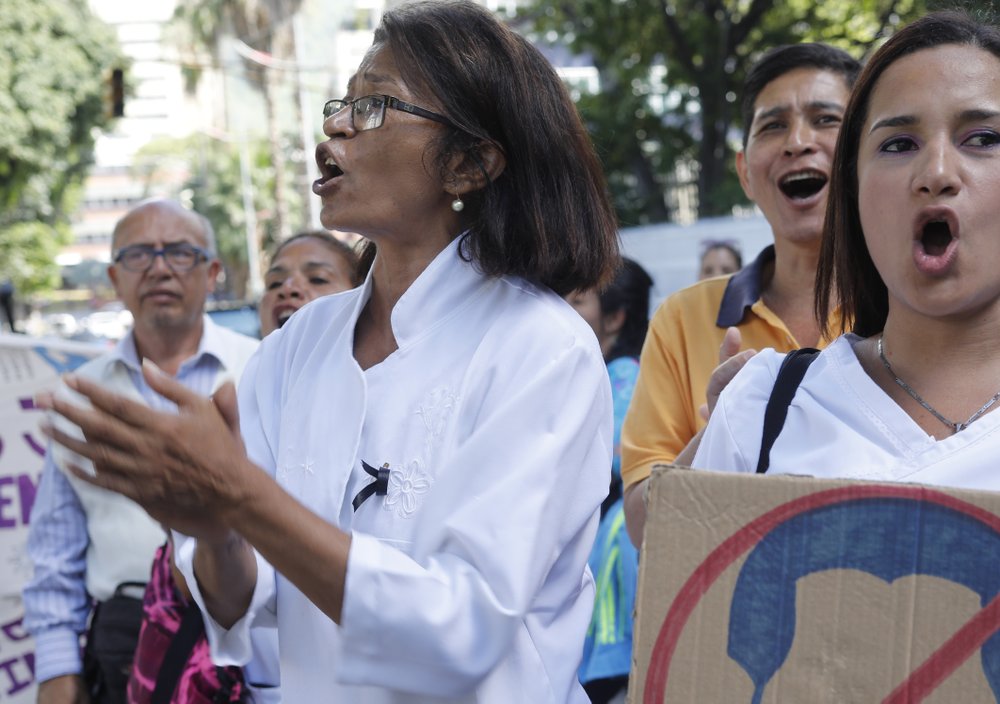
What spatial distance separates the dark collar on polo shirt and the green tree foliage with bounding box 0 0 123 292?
2105 cm

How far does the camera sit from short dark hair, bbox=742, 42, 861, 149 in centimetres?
286

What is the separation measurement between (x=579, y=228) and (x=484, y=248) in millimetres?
177

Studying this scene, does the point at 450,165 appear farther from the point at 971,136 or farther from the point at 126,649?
the point at 126,649

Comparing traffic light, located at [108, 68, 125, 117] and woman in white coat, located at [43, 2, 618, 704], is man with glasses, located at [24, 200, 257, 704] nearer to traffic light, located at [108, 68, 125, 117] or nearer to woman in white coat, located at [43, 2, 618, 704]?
woman in white coat, located at [43, 2, 618, 704]

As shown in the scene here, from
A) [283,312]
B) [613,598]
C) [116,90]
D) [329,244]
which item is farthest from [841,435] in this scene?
[116,90]

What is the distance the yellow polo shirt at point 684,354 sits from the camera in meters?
2.53

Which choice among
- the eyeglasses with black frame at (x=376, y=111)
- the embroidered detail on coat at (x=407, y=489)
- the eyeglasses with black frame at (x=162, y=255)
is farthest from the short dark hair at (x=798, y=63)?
the eyeglasses with black frame at (x=162, y=255)

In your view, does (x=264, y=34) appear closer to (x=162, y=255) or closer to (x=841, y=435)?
(x=162, y=255)

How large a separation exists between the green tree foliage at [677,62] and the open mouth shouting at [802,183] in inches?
395

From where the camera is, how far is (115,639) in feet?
10.4

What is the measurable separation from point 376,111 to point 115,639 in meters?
1.89

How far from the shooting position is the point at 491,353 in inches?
71.4

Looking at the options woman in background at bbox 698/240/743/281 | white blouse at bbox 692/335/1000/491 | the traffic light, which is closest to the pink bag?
white blouse at bbox 692/335/1000/491

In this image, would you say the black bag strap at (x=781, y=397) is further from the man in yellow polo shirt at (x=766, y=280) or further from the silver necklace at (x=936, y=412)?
the man in yellow polo shirt at (x=766, y=280)
